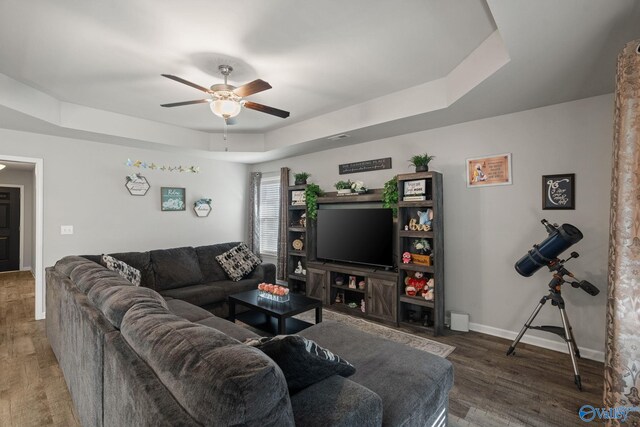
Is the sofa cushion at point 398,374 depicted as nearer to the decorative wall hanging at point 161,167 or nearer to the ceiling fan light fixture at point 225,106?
the ceiling fan light fixture at point 225,106

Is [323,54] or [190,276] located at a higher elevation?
[323,54]

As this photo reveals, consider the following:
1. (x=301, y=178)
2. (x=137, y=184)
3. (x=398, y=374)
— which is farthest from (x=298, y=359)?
(x=137, y=184)

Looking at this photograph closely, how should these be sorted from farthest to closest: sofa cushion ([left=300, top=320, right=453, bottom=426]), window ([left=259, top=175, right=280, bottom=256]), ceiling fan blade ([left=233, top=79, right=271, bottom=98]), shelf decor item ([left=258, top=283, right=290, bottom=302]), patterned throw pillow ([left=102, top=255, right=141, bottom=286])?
window ([left=259, top=175, right=280, bottom=256]), patterned throw pillow ([left=102, top=255, right=141, bottom=286]), shelf decor item ([left=258, top=283, right=290, bottom=302]), ceiling fan blade ([left=233, top=79, right=271, bottom=98]), sofa cushion ([left=300, top=320, right=453, bottom=426])

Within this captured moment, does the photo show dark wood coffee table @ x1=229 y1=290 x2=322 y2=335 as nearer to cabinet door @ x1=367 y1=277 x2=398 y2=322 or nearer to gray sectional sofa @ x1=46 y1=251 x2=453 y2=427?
gray sectional sofa @ x1=46 y1=251 x2=453 y2=427

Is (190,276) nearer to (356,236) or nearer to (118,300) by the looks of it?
(356,236)

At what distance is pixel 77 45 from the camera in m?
2.57

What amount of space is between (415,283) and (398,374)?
2.25 meters

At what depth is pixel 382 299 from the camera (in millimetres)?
3941

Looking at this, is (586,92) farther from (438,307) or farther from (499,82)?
(438,307)

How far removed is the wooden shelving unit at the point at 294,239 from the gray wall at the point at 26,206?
6566 mm

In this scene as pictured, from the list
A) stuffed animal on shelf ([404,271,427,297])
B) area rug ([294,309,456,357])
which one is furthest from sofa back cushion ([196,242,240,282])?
stuffed animal on shelf ([404,271,427,297])

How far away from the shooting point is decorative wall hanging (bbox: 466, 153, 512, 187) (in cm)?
344

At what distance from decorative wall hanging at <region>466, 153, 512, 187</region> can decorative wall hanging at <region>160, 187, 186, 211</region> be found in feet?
14.9

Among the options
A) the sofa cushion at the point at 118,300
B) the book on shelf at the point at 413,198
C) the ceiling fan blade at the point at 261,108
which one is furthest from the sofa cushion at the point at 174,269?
the book on shelf at the point at 413,198
